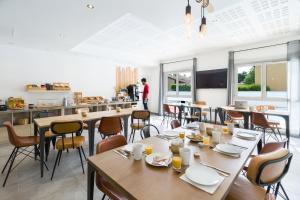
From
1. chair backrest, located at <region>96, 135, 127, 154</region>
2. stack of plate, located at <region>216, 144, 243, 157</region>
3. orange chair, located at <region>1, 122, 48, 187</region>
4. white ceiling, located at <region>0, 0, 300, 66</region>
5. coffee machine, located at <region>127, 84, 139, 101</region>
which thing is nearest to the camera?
stack of plate, located at <region>216, 144, 243, 157</region>

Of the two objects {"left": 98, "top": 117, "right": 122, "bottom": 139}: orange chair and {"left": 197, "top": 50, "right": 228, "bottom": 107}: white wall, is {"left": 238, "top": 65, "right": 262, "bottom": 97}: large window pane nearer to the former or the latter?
{"left": 197, "top": 50, "right": 228, "bottom": 107}: white wall

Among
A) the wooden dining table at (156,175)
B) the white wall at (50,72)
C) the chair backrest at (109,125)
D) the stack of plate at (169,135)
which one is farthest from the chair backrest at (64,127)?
the white wall at (50,72)

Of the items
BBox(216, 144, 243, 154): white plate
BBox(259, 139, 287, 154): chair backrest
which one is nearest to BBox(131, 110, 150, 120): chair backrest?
BBox(216, 144, 243, 154): white plate

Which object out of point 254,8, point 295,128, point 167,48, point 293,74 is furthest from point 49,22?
point 295,128

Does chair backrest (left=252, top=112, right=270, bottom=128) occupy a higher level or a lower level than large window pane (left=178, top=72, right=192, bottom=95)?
lower

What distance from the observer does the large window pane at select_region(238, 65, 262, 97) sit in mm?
5050

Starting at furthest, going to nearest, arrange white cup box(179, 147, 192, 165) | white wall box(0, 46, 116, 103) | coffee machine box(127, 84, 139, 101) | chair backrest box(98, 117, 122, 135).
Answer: coffee machine box(127, 84, 139, 101)
white wall box(0, 46, 116, 103)
chair backrest box(98, 117, 122, 135)
white cup box(179, 147, 192, 165)

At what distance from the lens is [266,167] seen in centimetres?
113

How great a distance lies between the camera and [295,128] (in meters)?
4.23

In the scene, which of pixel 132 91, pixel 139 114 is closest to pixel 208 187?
pixel 139 114

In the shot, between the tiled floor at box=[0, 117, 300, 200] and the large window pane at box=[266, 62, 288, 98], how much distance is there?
252cm

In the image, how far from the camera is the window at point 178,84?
23.0 ft

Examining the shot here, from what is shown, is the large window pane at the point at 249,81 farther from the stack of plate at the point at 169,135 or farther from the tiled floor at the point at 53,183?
the stack of plate at the point at 169,135

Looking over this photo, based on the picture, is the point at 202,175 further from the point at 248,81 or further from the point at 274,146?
the point at 248,81
